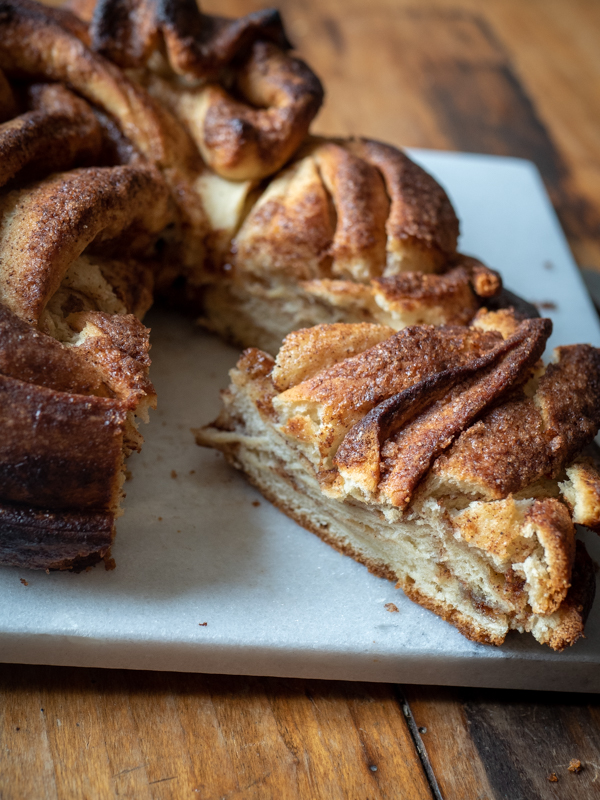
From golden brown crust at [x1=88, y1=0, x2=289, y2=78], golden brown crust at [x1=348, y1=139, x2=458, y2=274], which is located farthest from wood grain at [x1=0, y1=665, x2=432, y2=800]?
golden brown crust at [x1=88, y1=0, x2=289, y2=78]

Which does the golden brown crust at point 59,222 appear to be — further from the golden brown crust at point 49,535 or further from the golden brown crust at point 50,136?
the golden brown crust at point 49,535

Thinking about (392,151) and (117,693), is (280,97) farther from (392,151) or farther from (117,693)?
(117,693)

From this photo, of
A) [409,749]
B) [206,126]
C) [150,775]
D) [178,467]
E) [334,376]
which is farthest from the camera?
[206,126]

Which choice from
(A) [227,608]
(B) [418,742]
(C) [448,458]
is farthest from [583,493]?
(A) [227,608]

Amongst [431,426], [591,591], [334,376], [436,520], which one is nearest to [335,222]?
[334,376]

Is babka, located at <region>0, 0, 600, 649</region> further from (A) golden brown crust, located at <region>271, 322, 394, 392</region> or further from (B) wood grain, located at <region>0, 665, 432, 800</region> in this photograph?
(B) wood grain, located at <region>0, 665, 432, 800</region>

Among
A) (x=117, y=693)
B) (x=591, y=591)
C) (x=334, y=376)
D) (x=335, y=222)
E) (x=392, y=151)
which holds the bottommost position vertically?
(x=117, y=693)
